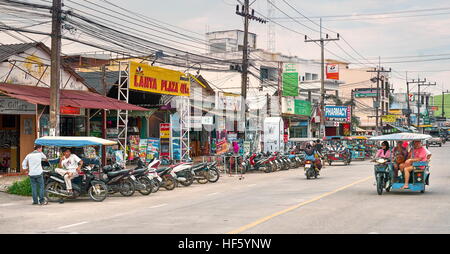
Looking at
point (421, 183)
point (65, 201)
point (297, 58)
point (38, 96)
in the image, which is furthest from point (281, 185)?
point (297, 58)

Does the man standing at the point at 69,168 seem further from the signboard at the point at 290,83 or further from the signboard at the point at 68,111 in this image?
the signboard at the point at 290,83

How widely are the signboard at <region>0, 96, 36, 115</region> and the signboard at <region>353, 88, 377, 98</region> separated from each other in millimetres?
66294

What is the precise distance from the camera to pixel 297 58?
259ft

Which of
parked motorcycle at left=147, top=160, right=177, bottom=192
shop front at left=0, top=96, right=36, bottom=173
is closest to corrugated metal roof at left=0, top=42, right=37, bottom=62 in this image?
shop front at left=0, top=96, right=36, bottom=173

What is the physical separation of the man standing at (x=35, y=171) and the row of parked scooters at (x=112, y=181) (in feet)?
1.79

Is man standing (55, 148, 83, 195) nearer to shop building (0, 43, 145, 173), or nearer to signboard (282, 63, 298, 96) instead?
shop building (0, 43, 145, 173)

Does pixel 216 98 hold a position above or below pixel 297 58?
below

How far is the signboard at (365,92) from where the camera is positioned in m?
84.3

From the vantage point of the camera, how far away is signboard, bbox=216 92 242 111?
3861 centimetres

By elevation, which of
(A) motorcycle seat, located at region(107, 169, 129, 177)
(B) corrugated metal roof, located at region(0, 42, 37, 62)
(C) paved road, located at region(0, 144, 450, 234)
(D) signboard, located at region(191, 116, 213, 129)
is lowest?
(C) paved road, located at region(0, 144, 450, 234)

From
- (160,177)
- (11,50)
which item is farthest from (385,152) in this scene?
(11,50)
